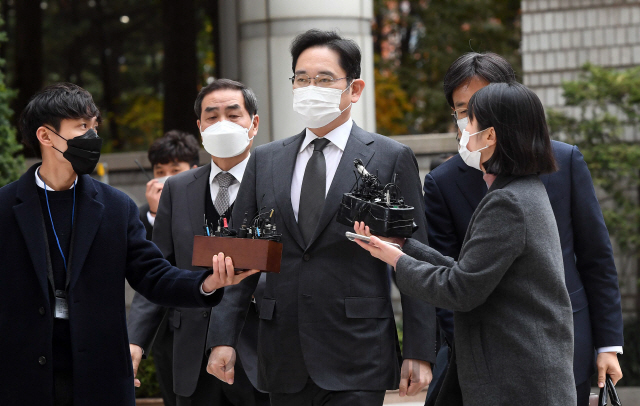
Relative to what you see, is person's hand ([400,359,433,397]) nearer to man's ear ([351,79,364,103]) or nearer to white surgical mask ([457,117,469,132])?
white surgical mask ([457,117,469,132])

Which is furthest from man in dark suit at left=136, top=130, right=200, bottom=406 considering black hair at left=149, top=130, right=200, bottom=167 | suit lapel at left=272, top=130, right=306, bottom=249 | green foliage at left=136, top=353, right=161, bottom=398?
green foliage at left=136, top=353, right=161, bottom=398

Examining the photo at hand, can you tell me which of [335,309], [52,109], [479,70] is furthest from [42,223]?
[479,70]

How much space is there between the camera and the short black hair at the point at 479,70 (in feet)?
13.7

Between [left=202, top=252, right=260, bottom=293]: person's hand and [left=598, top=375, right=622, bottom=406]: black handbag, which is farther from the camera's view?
[left=598, top=375, right=622, bottom=406]: black handbag

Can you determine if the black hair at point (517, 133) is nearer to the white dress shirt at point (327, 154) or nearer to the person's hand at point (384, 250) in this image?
the person's hand at point (384, 250)

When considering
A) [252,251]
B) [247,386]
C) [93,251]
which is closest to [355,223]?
[252,251]

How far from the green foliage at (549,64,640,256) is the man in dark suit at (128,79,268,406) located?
21.1 feet

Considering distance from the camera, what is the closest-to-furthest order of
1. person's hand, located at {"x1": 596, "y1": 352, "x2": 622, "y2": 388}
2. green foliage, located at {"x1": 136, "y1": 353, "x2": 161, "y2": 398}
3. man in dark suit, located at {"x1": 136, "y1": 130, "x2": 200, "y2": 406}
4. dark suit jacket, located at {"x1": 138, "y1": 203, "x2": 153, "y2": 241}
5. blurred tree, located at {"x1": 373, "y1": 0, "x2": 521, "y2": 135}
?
person's hand, located at {"x1": 596, "y1": 352, "x2": 622, "y2": 388} < dark suit jacket, located at {"x1": 138, "y1": 203, "x2": 153, "y2": 241} < man in dark suit, located at {"x1": 136, "y1": 130, "x2": 200, "y2": 406} < green foliage, located at {"x1": 136, "y1": 353, "x2": 161, "y2": 398} < blurred tree, located at {"x1": 373, "y1": 0, "x2": 521, "y2": 135}

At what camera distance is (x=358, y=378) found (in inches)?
148

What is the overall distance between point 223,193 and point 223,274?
1.37 m

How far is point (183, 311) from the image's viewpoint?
15.9 ft

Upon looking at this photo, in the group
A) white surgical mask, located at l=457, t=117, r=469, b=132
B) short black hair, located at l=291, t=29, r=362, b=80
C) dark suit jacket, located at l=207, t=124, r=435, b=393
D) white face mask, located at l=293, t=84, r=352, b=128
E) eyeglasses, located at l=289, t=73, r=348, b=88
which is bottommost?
dark suit jacket, located at l=207, t=124, r=435, b=393

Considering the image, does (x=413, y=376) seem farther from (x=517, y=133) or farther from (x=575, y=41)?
(x=575, y=41)

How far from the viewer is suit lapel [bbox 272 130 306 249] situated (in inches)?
153
